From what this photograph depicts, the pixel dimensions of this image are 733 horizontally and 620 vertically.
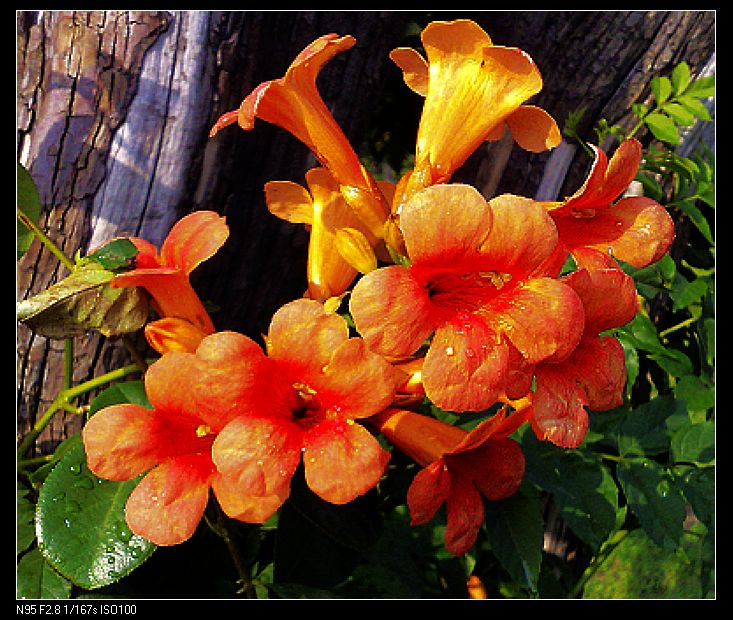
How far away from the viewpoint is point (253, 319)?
2.37 meters

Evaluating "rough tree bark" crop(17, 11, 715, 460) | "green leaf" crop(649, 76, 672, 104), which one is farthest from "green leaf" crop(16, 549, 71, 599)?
"green leaf" crop(649, 76, 672, 104)

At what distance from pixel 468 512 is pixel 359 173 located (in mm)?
763

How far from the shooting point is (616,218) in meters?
1.48

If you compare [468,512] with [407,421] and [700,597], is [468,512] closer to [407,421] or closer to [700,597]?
[407,421]

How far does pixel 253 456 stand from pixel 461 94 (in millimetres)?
843

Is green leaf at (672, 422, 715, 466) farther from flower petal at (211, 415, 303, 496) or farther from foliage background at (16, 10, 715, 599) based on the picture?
flower petal at (211, 415, 303, 496)

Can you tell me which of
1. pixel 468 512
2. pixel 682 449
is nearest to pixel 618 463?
pixel 682 449

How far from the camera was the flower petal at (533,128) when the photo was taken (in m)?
1.53

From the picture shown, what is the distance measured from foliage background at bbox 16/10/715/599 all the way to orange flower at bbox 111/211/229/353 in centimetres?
28

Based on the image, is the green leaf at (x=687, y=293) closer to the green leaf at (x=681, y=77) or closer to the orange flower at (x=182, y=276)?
the green leaf at (x=681, y=77)

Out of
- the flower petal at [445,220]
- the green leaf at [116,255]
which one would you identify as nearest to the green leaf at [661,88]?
the flower petal at [445,220]

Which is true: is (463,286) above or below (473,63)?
below

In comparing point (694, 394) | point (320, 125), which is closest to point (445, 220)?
point (320, 125)

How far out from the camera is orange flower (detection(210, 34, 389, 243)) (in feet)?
4.75
